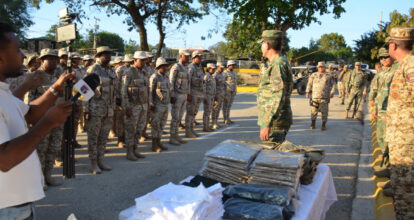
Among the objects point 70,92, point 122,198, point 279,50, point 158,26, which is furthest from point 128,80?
point 158,26

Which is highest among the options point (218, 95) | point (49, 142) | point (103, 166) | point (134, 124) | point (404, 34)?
point (404, 34)

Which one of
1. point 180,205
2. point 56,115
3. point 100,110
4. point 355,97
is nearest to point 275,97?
point 180,205

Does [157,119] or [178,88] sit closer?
[157,119]

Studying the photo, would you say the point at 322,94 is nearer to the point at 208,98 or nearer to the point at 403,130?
the point at 208,98

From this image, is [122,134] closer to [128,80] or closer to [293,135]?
[128,80]

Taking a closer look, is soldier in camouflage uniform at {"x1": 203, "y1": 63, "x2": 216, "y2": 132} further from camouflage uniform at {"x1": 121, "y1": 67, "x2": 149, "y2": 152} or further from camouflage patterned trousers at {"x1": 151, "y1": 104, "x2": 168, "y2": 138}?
camouflage uniform at {"x1": 121, "y1": 67, "x2": 149, "y2": 152}

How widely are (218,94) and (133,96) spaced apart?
4342 mm

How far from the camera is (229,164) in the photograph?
9.69 ft

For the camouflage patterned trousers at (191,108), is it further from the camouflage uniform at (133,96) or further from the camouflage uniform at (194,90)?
the camouflage uniform at (133,96)

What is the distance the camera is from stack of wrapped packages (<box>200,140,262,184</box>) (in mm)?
2904

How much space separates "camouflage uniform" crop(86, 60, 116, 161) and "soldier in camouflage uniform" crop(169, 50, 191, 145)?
2.07 meters

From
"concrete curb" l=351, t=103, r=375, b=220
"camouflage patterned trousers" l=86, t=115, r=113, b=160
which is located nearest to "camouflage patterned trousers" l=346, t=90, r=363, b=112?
"concrete curb" l=351, t=103, r=375, b=220

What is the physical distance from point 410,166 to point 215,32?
19512 mm

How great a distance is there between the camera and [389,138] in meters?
3.17
